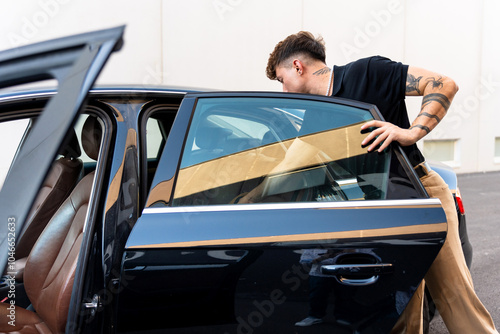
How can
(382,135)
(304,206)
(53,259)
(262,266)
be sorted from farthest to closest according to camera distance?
(53,259)
(382,135)
(304,206)
(262,266)

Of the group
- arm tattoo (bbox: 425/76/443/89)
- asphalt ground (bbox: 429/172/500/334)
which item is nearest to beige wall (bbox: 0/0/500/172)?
asphalt ground (bbox: 429/172/500/334)

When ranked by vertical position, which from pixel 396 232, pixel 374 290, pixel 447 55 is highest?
A: pixel 447 55

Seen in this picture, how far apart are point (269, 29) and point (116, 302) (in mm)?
6704

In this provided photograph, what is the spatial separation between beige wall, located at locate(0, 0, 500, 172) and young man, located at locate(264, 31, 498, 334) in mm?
3805

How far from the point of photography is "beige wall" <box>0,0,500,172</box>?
6012 mm

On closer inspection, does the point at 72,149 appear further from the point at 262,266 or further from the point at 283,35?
the point at 283,35

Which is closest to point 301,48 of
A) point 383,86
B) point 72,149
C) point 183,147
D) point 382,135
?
point 383,86

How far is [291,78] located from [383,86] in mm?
480

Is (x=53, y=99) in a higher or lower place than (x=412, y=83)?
lower

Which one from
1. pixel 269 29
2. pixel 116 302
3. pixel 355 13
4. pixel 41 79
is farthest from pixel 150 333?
pixel 355 13

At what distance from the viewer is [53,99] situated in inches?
36.1

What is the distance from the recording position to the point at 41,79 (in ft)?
3.10

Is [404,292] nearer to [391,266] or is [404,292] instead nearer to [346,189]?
[391,266]

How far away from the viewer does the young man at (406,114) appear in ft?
5.78
